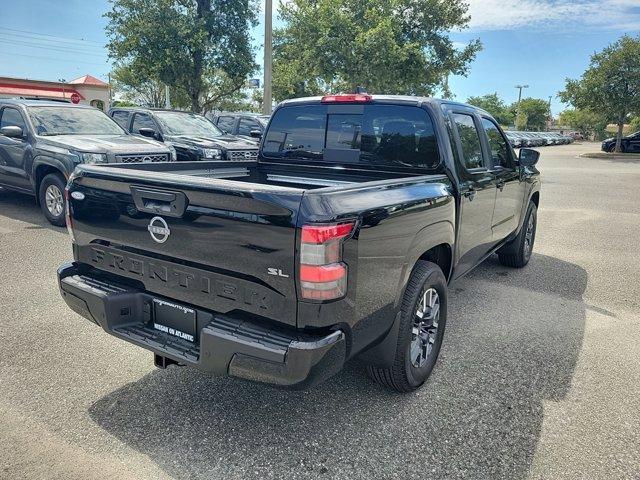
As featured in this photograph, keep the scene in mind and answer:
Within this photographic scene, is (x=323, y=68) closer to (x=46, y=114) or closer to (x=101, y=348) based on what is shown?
(x=46, y=114)

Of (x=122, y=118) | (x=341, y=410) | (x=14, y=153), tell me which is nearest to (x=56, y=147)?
(x=14, y=153)

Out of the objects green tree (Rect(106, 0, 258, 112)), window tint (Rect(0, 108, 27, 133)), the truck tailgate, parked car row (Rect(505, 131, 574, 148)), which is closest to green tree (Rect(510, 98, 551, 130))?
parked car row (Rect(505, 131, 574, 148))

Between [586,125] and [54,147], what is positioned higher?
[586,125]

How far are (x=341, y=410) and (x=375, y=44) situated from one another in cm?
1722

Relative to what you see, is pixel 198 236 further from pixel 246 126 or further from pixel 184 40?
pixel 184 40

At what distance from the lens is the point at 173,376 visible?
3381 mm

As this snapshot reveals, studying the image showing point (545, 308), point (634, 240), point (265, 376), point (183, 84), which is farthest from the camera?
point (183, 84)

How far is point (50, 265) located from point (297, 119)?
3468 mm

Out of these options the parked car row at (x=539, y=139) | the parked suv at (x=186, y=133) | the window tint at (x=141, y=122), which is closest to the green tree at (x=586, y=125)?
the parked car row at (x=539, y=139)

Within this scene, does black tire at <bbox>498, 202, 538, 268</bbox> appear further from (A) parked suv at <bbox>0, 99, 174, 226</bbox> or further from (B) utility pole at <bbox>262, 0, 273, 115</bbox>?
(B) utility pole at <bbox>262, 0, 273, 115</bbox>

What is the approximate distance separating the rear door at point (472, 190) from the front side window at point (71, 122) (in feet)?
21.6

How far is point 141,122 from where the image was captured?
11.0 m

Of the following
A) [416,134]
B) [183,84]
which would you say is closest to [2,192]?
[183,84]

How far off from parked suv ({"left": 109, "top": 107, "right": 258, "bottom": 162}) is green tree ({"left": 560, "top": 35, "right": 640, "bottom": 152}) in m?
25.3
